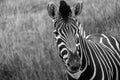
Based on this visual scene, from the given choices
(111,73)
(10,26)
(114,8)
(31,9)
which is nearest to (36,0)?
(31,9)

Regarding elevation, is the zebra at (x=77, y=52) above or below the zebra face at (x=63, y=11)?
below

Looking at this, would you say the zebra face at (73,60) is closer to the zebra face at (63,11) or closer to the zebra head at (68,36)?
the zebra head at (68,36)

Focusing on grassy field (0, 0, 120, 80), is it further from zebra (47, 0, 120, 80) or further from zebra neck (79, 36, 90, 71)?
zebra neck (79, 36, 90, 71)

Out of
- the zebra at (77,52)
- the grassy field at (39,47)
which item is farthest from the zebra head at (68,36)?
the grassy field at (39,47)

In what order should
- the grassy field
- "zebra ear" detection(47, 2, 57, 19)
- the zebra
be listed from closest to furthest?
1. the zebra
2. "zebra ear" detection(47, 2, 57, 19)
3. the grassy field

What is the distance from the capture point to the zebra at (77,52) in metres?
2.76

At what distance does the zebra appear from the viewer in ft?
9.04

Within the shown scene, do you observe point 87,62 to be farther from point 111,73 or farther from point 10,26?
point 10,26

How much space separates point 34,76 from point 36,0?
30.1 feet

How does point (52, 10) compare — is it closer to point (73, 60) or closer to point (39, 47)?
point (73, 60)

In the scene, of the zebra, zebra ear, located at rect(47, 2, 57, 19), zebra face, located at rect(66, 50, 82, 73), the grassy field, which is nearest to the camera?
zebra face, located at rect(66, 50, 82, 73)

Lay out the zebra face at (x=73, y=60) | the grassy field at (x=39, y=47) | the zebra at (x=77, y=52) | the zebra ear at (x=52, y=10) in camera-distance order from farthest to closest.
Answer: the grassy field at (x=39, y=47) → the zebra ear at (x=52, y=10) → the zebra at (x=77, y=52) → the zebra face at (x=73, y=60)

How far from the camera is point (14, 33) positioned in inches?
255

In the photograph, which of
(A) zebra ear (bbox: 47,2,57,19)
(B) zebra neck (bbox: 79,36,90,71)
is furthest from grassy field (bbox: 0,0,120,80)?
(A) zebra ear (bbox: 47,2,57,19)
